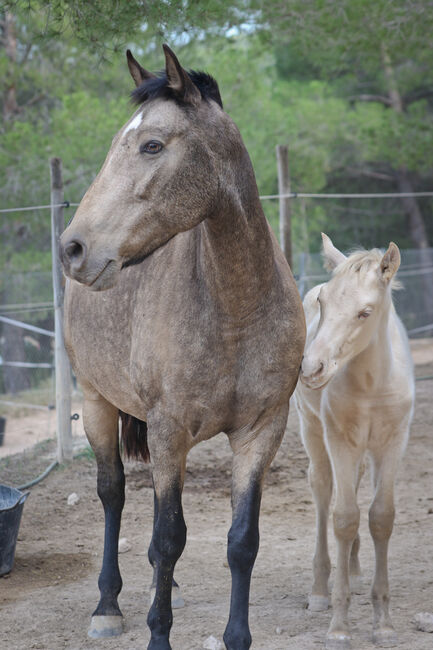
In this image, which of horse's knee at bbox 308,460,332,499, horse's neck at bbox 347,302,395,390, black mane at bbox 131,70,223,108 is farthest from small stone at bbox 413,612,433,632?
black mane at bbox 131,70,223,108

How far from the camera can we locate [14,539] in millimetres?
4414

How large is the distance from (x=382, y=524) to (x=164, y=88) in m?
2.16

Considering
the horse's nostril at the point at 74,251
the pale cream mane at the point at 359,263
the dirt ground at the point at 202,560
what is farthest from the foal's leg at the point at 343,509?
the horse's nostril at the point at 74,251

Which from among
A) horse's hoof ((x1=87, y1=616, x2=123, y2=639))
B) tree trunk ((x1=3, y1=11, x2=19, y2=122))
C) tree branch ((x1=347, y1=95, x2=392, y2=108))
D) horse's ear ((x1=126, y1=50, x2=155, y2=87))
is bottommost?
horse's hoof ((x1=87, y1=616, x2=123, y2=639))

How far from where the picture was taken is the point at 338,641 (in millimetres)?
3266

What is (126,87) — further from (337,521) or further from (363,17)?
(337,521)

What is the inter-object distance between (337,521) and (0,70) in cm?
1128

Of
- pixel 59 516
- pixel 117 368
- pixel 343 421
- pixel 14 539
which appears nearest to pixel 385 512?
pixel 343 421

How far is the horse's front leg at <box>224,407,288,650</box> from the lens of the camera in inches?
118

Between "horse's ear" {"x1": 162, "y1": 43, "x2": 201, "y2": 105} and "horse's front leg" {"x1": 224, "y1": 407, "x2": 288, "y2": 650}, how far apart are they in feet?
4.26

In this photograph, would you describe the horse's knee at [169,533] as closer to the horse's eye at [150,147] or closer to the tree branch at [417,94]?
the horse's eye at [150,147]

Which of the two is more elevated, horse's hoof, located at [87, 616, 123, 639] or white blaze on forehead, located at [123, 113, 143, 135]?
white blaze on forehead, located at [123, 113, 143, 135]

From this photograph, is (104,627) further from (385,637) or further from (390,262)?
(390,262)

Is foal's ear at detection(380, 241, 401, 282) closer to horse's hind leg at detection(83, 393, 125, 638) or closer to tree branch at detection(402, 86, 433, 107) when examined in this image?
horse's hind leg at detection(83, 393, 125, 638)
